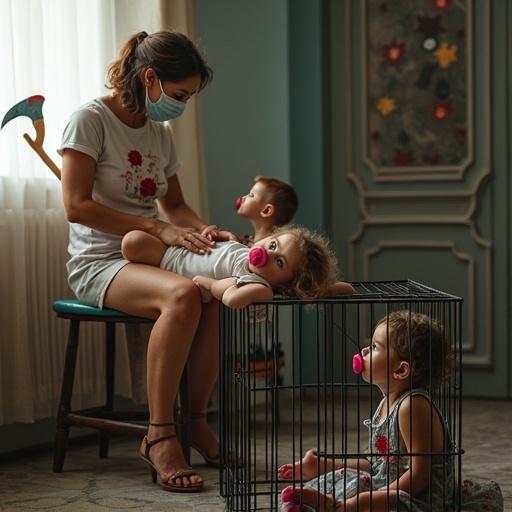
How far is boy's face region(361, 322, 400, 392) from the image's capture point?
2016mm

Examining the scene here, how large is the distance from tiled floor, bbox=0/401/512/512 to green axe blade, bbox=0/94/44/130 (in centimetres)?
100

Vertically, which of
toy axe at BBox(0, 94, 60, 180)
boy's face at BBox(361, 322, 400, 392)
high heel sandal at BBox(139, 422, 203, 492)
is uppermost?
toy axe at BBox(0, 94, 60, 180)

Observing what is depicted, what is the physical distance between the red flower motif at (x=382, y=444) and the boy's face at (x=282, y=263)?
41 centimetres

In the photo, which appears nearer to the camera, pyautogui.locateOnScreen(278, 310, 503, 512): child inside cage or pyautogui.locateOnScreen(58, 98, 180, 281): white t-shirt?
pyautogui.locateOnScreen(278, 310, 503, 512): child inside cage

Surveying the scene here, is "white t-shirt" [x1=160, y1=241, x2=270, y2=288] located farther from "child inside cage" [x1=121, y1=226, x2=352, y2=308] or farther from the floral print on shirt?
the floral print on shirt

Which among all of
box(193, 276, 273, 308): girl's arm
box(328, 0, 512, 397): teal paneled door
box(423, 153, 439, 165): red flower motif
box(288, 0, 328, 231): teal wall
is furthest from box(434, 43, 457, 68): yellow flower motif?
box(193, 276, 273, 308): girl's arm

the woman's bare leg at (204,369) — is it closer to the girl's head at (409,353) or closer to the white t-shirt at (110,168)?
the white t-shirt at (110,168)

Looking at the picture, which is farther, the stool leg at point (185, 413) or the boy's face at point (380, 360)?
the stool leg at point (185, 413)

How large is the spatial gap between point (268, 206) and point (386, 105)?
135cm

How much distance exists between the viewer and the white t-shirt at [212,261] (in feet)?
8.05

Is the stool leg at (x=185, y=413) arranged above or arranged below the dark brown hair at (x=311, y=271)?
below

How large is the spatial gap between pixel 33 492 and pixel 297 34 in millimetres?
2358

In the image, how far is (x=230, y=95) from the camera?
13.2ft

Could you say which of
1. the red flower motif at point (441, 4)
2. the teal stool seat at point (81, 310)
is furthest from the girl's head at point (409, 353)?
the red flower motif at point (441, 4)
